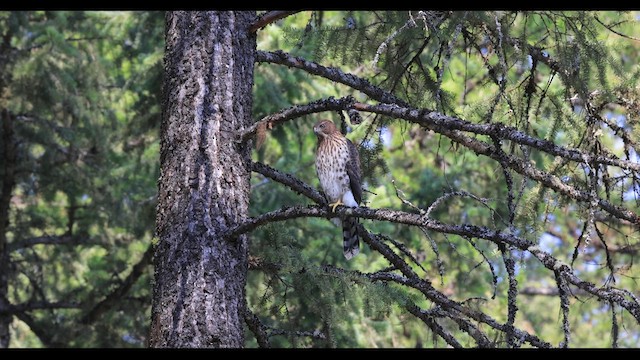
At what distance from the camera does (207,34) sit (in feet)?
17.2

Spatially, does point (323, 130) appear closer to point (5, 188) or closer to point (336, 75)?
point (336, 75)

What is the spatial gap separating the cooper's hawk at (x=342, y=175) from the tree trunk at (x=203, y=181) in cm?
126

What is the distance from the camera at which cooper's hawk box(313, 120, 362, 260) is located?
633 cm

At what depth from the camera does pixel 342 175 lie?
250 inches

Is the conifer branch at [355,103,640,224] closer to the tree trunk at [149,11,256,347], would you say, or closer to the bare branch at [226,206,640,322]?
the bare branch at [226,206,640,322]

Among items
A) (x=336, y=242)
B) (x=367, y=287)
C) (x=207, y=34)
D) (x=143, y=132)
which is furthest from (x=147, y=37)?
(x=367, y=287)

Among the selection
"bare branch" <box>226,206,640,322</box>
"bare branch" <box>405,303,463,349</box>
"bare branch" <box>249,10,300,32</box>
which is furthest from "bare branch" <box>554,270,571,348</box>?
"bare branch" <box>249,10,300,32</box>

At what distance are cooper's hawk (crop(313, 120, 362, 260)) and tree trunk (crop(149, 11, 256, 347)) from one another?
1257 millimetres

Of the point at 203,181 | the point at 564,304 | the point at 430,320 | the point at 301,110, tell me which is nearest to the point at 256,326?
the point at 203,181

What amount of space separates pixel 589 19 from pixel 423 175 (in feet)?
23.2

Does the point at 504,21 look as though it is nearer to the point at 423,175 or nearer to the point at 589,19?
the point at 589,19

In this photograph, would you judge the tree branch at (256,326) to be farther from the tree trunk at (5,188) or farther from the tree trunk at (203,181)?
the tree trunk at (5,188)

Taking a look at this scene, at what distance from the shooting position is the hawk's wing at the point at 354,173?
628 centimetres

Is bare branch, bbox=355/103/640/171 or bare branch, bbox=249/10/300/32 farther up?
bare branch, bbox=249/10/300/32
